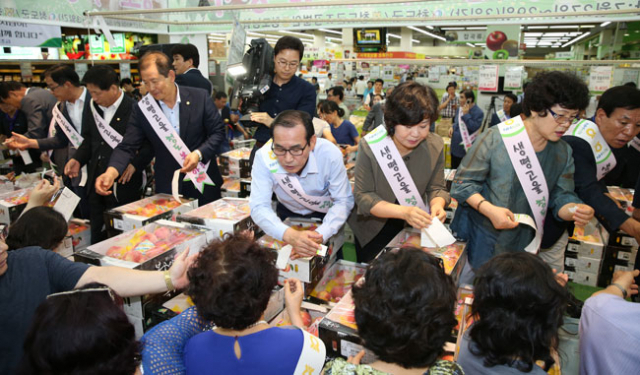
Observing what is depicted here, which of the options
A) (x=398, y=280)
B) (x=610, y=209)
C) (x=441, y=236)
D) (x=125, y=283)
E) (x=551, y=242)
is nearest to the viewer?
(x=398, y=280)

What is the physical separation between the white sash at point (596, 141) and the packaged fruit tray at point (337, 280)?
1.39 meters

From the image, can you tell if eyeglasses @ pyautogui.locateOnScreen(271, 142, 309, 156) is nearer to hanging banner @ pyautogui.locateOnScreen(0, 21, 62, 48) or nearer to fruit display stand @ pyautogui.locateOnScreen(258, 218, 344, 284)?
fruit display stand @ pyautogui.locateOnScreen(258, 218, 344, 284)

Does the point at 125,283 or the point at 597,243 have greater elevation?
the point at 125,283

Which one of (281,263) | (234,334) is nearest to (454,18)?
(281,263)

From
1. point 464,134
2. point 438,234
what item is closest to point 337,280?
point 438,234

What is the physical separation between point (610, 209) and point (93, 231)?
3331 mm

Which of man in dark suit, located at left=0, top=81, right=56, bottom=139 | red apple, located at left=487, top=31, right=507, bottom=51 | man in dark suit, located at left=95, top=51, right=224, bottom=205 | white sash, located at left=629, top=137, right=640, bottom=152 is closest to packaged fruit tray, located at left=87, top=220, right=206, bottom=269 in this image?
man in dark suit, located at left=95, top=51, right=224, bottom=205

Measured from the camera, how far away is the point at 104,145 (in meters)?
3.20

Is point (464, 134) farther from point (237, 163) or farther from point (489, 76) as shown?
point (237, 163)

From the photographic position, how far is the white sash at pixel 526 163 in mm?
1923

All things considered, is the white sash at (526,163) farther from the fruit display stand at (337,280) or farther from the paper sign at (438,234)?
the fruit display stand at (337,280)

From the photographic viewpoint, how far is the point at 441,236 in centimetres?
180

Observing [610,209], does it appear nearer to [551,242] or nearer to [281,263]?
[551,242]

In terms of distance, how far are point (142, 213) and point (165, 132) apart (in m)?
0.59
